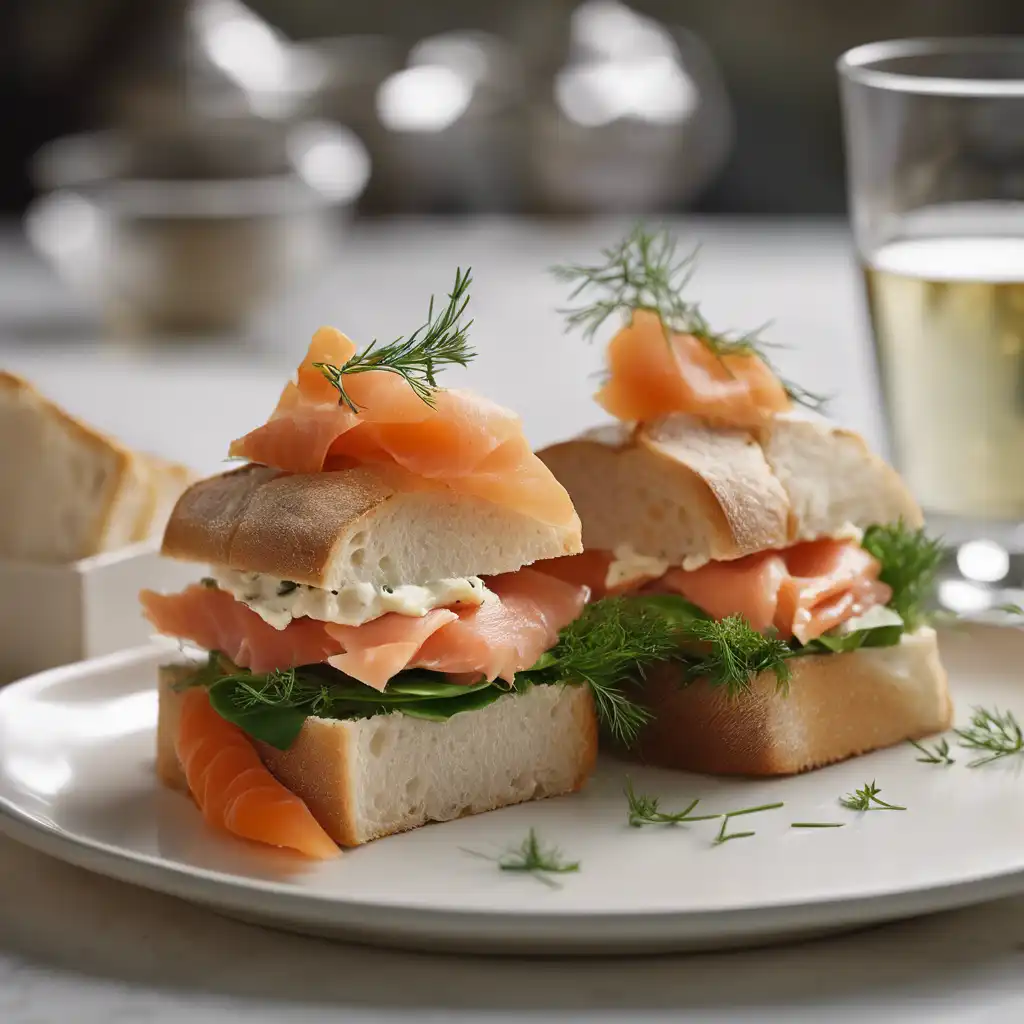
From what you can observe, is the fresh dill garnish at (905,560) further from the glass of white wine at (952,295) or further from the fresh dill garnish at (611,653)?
the glass of white wine at (952,295)

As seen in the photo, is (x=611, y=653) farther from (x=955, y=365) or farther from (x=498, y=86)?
(x=498, y=86)

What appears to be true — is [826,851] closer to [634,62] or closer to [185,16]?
[634,62]

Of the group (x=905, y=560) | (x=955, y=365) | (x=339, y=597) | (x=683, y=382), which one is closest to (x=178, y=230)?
(x=955, y=365)

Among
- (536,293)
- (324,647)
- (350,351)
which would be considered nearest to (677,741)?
(324,647)

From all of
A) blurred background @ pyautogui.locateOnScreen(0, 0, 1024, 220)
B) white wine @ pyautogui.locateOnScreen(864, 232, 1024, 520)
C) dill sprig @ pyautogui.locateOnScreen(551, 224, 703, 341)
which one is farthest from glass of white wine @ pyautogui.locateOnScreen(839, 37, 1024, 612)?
blurred background @ pyautogui.locateOnScreen(0, 0, 1024, 220)

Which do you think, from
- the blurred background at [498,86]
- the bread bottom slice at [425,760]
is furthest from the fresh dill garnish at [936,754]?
the blurred background at [498,86]
